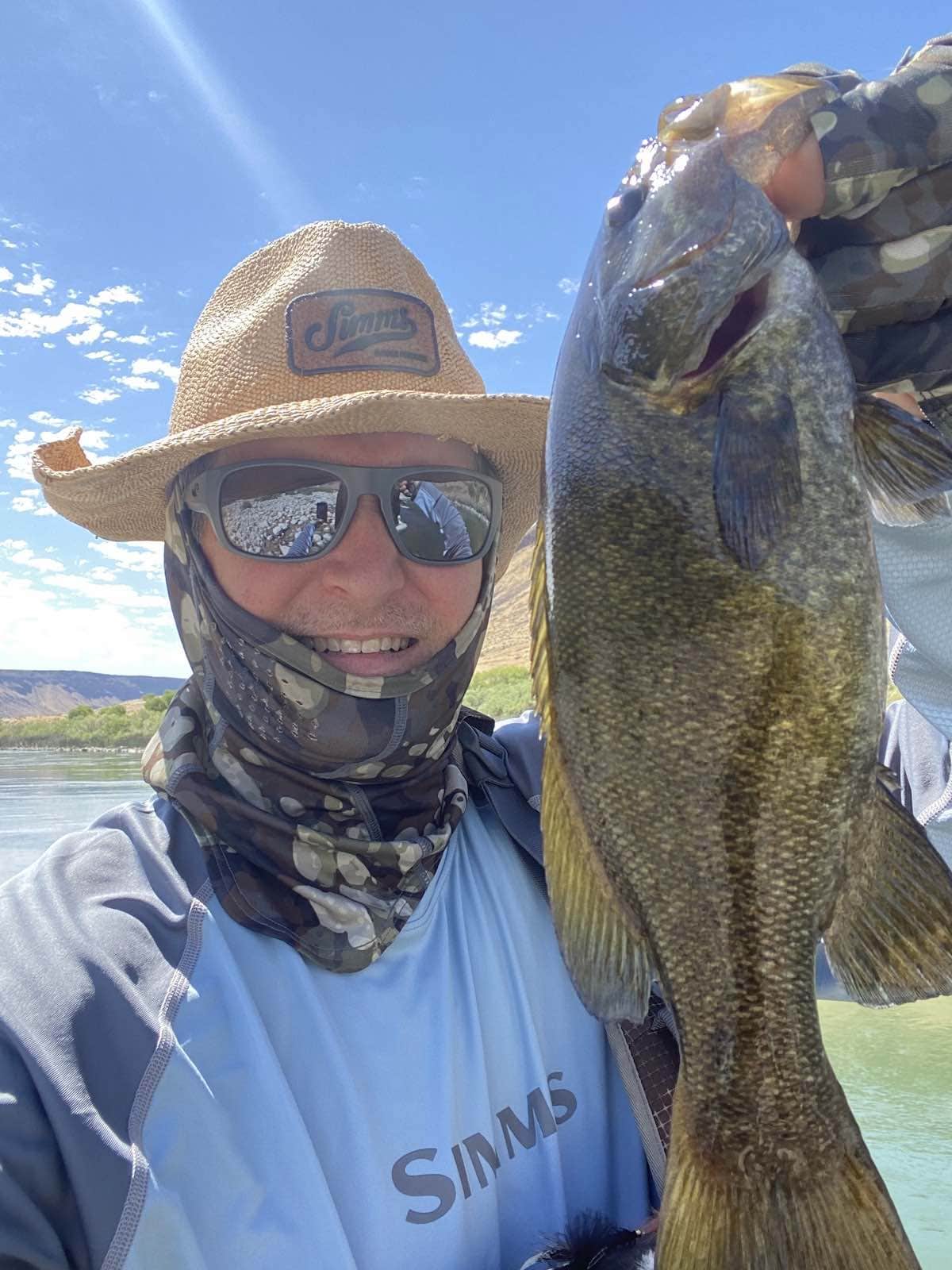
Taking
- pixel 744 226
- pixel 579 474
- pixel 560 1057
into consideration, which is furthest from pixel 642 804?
pixel 560 1057

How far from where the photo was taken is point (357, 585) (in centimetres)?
221

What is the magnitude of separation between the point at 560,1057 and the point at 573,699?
1108mm

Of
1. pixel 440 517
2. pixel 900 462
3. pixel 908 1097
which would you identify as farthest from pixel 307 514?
pixel 908 1097

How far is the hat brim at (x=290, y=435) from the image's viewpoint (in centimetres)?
217

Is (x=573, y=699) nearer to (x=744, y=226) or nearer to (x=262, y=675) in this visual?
(x=744, y=226)

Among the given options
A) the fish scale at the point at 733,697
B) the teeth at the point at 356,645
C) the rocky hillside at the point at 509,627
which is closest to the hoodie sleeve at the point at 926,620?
the fish scale at the point at 733,697

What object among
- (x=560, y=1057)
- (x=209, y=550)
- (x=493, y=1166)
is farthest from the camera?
(x=209, y=550)

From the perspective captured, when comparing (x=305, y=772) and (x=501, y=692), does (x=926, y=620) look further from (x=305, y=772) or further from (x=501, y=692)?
(x=501, y=692)

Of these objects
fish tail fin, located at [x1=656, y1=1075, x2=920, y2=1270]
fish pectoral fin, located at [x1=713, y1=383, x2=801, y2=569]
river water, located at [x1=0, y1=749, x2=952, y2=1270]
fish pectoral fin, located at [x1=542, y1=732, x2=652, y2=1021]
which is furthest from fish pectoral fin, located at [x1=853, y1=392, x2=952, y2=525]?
river water, located at [x1=0, y1=749, x2=952, y2=1270]

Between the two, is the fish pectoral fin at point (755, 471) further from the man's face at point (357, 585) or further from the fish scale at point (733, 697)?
the man's face at point (357, 585)

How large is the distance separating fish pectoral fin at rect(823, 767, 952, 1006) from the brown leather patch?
172 centimetres

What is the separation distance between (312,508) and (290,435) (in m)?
0.21

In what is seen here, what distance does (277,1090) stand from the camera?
168 cm

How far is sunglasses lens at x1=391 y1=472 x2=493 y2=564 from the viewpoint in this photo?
2.28m
